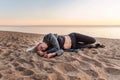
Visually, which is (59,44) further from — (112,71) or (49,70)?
(112,71)

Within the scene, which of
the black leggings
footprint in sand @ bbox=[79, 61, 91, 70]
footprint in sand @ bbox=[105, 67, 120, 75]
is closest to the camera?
footprint in sand @ bbox=[105, 67, 120, 75]

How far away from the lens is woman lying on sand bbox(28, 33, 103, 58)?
4.25 metres

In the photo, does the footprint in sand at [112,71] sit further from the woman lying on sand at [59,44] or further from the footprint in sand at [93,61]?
the woman lying on sand at [59,44]

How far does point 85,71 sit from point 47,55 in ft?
3.77

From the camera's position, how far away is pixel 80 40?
16.8ft

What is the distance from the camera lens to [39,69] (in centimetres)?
325

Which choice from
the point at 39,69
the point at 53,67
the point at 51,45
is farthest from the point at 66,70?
the point at 51,45

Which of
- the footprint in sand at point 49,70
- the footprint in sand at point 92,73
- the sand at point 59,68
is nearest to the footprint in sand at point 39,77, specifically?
the sand at point 59,68

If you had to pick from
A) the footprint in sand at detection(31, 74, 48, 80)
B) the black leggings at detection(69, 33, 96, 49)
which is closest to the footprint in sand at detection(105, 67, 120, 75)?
the footprint in sand at detection(31, 74, 48, 80)

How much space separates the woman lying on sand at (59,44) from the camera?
13.9ft

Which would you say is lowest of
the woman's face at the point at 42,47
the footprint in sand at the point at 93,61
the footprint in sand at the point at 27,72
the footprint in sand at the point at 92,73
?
the footprint in sand at the point at 27,72

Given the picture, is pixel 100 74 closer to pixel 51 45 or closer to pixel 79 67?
pixel 79 67

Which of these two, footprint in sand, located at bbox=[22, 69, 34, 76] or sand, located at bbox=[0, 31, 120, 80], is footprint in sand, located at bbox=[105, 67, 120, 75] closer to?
sand, located at bbox=[0, 31, 120, 80]

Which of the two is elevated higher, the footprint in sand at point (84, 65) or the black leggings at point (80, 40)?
the black leggings at point (80, 40)
